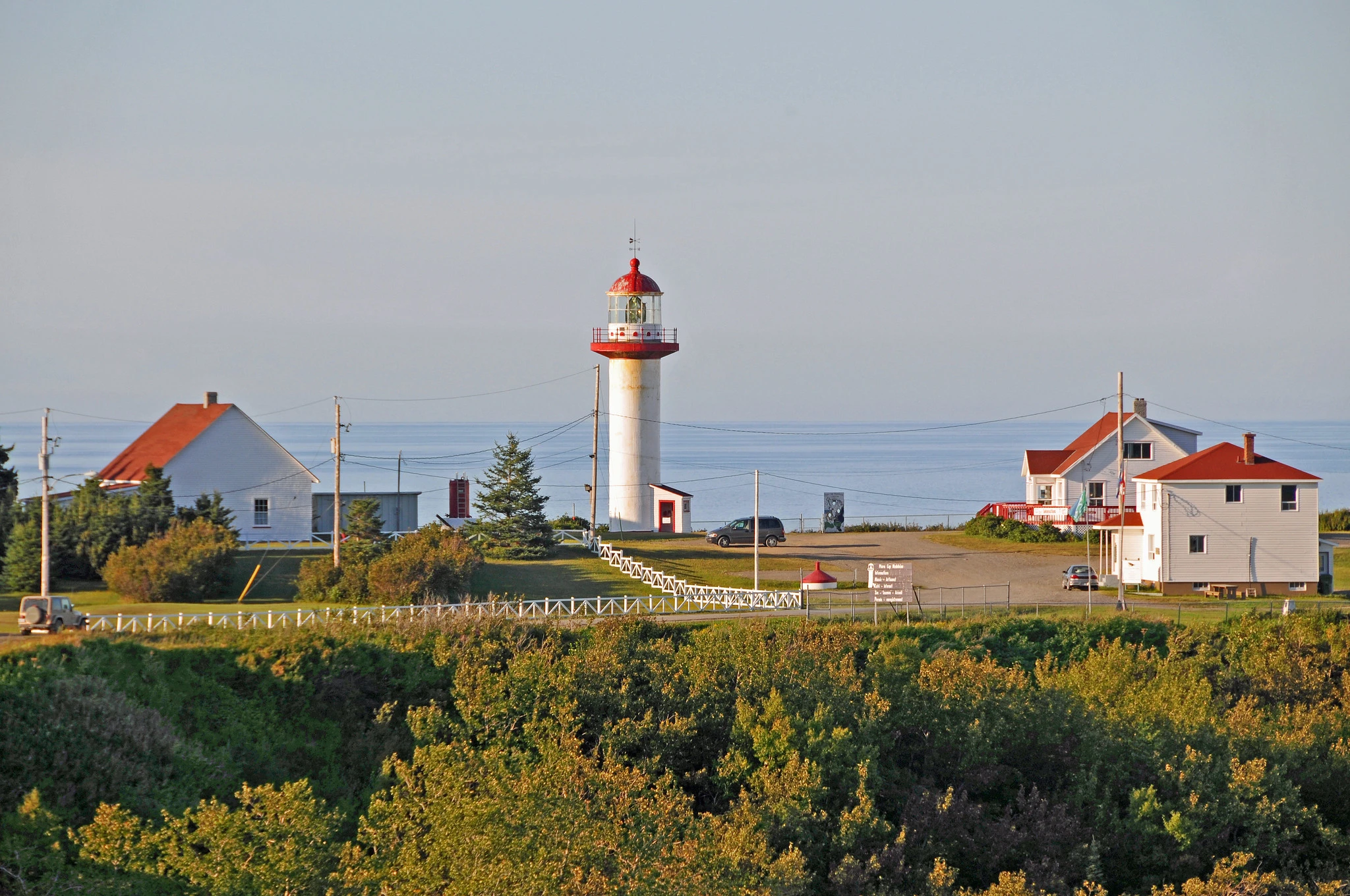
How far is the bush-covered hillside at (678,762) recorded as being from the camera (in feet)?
44.2

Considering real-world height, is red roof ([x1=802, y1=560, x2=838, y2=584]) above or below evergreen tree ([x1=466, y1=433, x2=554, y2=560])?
below

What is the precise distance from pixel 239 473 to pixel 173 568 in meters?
9.92

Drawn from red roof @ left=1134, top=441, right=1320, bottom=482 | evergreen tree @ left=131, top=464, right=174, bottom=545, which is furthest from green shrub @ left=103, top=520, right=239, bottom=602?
red roof @ left=1134, top=441, right=1320, bottom=482

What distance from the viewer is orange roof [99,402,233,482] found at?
42.9 meters

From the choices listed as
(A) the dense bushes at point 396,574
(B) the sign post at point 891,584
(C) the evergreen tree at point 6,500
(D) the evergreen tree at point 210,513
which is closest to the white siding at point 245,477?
(D) the evergreen tree at point 210,513

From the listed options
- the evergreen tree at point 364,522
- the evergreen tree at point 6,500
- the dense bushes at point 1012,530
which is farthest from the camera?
the dense bushes at point 1012,530

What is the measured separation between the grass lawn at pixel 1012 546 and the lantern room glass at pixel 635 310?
14.0 metres

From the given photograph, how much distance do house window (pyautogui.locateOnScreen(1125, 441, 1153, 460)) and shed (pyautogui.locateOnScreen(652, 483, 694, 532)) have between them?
1773 centimetres

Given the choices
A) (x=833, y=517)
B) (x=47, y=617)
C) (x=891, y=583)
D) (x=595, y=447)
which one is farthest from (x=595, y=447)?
(x=47, y=617)

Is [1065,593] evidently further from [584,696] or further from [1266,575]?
[584,696]

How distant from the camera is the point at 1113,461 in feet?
168

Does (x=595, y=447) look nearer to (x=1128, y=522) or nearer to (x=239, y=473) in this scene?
(x=239, y=473)

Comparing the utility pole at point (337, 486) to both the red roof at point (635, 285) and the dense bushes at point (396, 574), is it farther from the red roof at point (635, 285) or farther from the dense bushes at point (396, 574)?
the red roof at point (635, 285)

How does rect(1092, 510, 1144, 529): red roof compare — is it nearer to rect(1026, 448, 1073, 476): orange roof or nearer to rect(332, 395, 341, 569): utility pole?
rect(1026, 448, 1073, 476): orange roof
